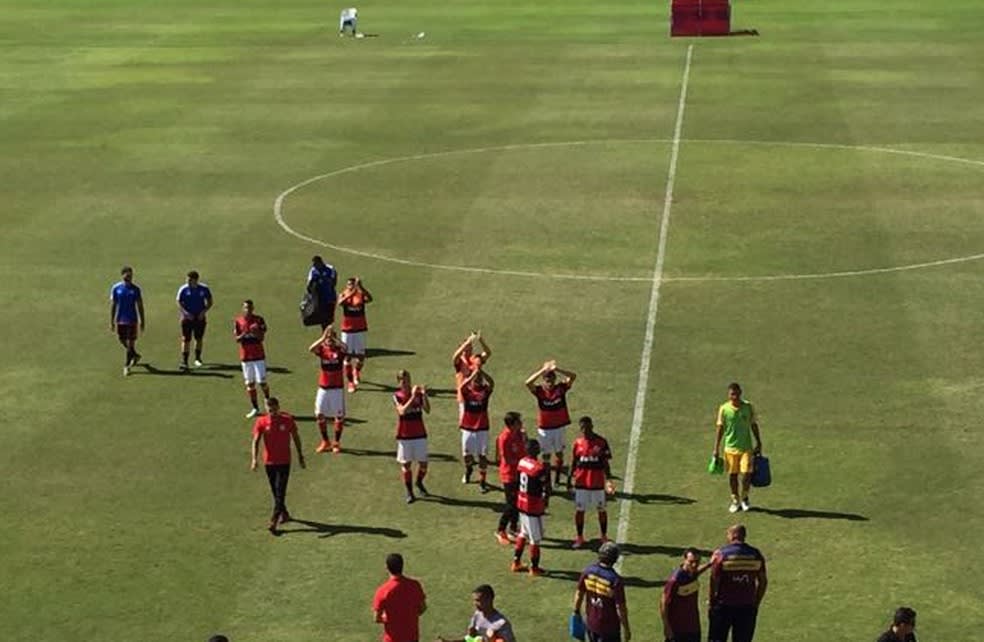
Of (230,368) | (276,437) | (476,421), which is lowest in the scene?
(276,437)

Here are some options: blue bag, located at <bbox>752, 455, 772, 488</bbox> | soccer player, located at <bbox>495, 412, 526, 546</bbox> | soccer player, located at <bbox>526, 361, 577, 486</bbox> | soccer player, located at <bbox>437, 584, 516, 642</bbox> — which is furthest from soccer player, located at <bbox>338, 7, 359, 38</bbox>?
soccer player, located at <bbox>437, 584, 516, 642</bbox>

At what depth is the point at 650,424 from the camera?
30781 mm

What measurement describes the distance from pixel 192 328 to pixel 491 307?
6575 mm

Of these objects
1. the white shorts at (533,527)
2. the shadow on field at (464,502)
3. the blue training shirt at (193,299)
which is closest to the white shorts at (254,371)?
the blue training shirt at (193,299)

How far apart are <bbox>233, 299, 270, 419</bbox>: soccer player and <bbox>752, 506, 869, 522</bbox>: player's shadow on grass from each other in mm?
9232

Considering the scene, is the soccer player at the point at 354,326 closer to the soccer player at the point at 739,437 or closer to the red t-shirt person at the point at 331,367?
the red t-shirt person at the point at 331,367

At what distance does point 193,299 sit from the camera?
112 ft

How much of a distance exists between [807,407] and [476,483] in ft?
20.7

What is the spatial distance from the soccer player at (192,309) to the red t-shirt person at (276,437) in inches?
319

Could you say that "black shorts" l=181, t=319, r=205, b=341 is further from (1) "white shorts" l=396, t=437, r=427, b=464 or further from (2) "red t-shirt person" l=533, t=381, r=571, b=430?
(2) "red t-shirt person" l=533, t=381, r=571, b=430

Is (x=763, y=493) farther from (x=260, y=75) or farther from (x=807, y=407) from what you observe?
(x=260, y=75)

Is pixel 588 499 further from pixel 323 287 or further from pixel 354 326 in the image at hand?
pixel 323 287

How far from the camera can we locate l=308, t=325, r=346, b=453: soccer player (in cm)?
2983

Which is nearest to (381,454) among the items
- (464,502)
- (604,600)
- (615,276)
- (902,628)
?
(464,502)
